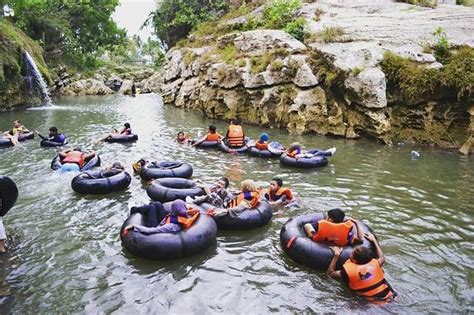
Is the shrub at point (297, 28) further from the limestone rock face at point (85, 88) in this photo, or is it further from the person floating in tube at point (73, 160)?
the limestone rock face at point (85, 88)

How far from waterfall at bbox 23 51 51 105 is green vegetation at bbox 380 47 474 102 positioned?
24.6 m

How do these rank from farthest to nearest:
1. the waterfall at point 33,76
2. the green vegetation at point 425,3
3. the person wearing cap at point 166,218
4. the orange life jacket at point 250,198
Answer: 1. the waterfall at point 33,76
2. the green vegetation at point 425,3
3. the orange life jacket at point 250,198
4. the person wearing cap at point 166,218

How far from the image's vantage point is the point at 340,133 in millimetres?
17672

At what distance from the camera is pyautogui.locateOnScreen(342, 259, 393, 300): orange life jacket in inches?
229

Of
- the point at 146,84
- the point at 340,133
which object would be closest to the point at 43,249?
the point at 340,133

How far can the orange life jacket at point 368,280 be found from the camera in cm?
581

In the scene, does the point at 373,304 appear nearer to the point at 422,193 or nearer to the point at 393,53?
the point at 422,193

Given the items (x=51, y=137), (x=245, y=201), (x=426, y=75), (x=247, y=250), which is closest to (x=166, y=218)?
(x=247, y=250)

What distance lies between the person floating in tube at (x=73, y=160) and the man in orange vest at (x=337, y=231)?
26.4ft

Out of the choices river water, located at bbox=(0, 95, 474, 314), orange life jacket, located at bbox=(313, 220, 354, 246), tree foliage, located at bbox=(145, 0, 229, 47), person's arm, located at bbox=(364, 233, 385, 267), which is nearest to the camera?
river water, located at bbox=(0, 95, 474, 314)

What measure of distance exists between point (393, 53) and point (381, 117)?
122 inches

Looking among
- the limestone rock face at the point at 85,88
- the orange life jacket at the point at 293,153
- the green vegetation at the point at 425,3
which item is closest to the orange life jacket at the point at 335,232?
the orange life jacket at the point at 293,153

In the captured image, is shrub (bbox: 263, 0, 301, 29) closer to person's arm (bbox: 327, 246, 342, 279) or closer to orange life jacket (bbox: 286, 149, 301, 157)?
orange life jacket (bbox: 286, 149, 301, 157)

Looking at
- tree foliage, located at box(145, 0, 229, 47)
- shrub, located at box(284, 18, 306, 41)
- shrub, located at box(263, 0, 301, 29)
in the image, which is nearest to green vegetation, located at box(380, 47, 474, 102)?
shrub, located at box(284, 18, 306, 41)
